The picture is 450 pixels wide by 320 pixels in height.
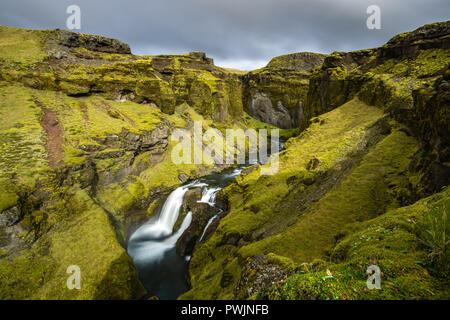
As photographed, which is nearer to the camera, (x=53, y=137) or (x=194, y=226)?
(x=194, y=226)

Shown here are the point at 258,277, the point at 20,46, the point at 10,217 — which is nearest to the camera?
the point at 258,277

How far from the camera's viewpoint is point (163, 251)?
20.4m

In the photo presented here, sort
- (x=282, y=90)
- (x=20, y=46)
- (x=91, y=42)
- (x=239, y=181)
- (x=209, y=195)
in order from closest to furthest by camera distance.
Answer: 1. (x=239, y=181)
2. (x=209, y=195)
3. (x=20, y=46)
4. (x=91, y=42)
5. (x=282, y=90)

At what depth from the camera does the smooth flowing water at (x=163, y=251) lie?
54.4 ft

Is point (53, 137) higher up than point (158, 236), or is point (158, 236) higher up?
point (53, 137)

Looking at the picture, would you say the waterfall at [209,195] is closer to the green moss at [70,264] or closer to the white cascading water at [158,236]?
the white cascading water at [158,236]

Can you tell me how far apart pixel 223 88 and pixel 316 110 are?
3791 centimetres

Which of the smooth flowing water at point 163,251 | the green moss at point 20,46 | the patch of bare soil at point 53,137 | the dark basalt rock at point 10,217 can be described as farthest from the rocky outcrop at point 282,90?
the dark basalt rock at point 10,217

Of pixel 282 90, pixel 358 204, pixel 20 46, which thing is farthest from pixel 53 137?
pixel 282 90

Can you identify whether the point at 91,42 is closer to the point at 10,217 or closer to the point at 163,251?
the point at 10,217

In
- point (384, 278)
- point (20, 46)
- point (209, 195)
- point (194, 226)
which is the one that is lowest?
point (194, 226)

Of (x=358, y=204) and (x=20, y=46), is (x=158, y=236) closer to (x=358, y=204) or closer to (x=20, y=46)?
(x=358, y=204)
